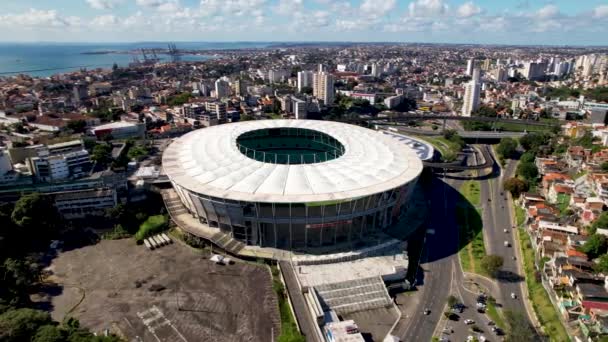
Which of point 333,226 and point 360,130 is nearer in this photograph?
point 333,226

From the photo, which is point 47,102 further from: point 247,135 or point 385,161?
point 385,161

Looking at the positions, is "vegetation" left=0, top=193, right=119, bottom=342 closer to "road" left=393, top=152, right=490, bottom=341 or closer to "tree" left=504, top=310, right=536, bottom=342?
"road" left=393, top=152, right=490, bottom=341

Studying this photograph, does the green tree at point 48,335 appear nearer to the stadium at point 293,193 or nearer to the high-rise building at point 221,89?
the stadium at point 293,193

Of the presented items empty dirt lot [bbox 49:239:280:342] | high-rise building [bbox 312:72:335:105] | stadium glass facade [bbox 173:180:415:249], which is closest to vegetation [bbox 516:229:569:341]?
stadium glass facade [bbox 173:180:415:249]

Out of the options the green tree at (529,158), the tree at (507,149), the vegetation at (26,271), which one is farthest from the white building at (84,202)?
the tree at (507,149)

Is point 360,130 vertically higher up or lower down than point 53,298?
higher up

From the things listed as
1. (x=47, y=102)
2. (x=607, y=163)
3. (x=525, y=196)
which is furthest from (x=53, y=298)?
(x=47, y=102)

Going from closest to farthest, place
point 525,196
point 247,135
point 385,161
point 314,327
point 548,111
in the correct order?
point 314,327
point 385,161
point 525,196
point 247,135
point 548,111
